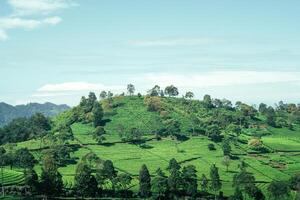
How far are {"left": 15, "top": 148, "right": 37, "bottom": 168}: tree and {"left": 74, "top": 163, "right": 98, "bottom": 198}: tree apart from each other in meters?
28.2

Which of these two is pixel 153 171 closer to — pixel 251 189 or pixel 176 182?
pixel 176 182

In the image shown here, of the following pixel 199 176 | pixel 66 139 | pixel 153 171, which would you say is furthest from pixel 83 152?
pixel 199 176

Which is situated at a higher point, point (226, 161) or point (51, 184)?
point (226, 161)

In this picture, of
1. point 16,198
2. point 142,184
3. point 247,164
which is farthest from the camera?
point 247,164

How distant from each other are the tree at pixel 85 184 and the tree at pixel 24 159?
28159mm

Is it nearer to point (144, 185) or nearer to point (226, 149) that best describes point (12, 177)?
point (144, 185)

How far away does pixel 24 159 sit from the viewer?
5955 inches

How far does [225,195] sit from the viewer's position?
441 feet

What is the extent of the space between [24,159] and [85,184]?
1274 inches

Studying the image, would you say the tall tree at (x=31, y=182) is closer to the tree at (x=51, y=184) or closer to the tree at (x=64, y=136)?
the tree at (x=51, y=184)

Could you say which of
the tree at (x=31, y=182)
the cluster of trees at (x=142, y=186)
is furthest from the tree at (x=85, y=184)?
the tree at (x=31, y=182)

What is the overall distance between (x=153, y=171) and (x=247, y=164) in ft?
120

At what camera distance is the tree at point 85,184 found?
422 ft

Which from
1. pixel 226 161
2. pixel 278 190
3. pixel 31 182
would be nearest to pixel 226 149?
pixel 226 161
